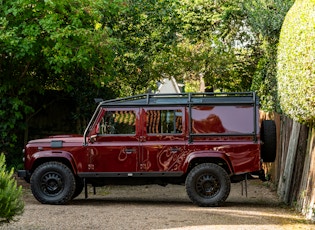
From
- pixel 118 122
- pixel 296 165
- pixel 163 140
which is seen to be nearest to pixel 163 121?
pixel 163 140

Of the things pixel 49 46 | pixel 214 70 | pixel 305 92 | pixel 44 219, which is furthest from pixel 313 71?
pixel 214 70

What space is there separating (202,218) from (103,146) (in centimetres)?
299

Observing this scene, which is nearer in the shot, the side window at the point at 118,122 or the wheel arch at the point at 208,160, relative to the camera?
the wheel arch at the point at 208,160

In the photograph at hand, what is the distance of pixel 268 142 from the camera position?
13.6m

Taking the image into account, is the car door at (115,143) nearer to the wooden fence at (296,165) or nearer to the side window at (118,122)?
the side window at (118,122)

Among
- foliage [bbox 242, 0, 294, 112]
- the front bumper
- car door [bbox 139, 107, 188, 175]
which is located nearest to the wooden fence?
car door [bbox 139, 107, 188, 175]

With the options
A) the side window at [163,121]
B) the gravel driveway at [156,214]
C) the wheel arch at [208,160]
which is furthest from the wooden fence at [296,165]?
the side window at [163,121]

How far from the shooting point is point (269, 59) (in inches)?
774

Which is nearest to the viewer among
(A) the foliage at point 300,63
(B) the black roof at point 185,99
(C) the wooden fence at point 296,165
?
(A) the foliage at point 300,63

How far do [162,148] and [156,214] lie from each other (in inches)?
71.2

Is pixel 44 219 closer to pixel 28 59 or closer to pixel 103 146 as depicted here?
pixel 103 146

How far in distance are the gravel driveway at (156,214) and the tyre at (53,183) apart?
0.73 ft

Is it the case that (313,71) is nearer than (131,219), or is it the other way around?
(313,71)

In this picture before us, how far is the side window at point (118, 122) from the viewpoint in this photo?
1404cm
